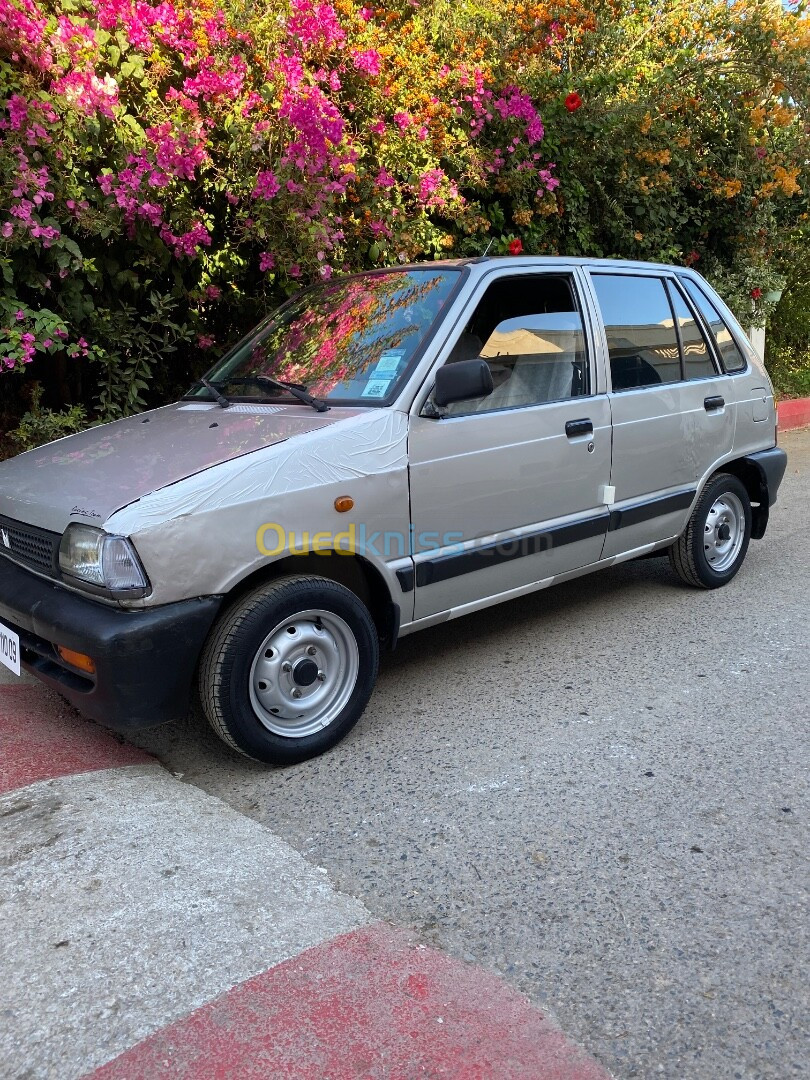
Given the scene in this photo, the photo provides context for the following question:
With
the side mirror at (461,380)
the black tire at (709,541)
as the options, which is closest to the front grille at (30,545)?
the side mirror at (461,380)

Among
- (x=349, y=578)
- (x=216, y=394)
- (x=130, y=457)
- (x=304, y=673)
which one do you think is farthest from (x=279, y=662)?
(x=216, y=394)

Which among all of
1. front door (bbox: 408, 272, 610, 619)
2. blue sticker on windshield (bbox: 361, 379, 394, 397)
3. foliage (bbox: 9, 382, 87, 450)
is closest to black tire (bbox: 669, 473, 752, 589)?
front door (bbox: 408, 272, 610, 619)

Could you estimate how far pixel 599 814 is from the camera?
2975 mm

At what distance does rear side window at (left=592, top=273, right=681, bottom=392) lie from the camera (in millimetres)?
4422

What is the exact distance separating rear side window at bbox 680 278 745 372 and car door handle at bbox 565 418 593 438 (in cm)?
139

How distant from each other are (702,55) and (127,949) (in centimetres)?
927

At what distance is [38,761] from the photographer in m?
3.34

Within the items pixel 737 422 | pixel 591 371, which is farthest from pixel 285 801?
pixel 737 422

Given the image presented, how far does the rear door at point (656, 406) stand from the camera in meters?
4.41

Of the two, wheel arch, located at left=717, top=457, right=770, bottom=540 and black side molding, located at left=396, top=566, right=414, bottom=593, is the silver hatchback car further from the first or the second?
wheel arch, located at left=717, top=457, right=770, bottom=540

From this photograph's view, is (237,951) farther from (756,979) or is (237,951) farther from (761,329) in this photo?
(761,329)

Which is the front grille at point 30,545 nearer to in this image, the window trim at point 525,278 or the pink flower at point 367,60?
the window trim at point 525,278

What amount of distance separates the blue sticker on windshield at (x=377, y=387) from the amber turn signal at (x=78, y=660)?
1459 mm

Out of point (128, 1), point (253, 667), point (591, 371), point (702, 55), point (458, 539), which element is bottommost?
point (253, 667)
